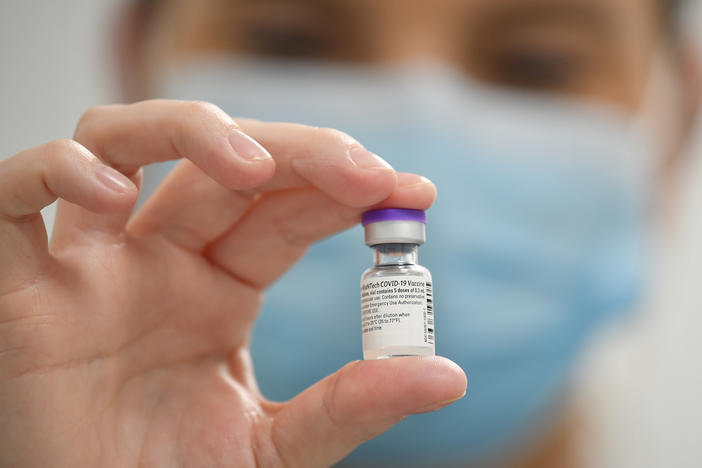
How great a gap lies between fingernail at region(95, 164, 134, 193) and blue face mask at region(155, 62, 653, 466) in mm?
959

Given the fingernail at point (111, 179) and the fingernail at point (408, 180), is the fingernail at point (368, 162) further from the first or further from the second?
the fingernail at point (111, 179)

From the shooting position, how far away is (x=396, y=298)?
78 cm

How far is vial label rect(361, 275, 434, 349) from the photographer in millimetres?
779

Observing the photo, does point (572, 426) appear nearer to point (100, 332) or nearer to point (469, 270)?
point (469, 270)

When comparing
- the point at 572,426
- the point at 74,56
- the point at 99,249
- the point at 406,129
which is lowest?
the point at 572,426

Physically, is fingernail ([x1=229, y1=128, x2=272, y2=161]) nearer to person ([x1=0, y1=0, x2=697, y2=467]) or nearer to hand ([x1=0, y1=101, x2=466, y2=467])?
hand ([x1=0, y1=101, x2=466, y2=467])

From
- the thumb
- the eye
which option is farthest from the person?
the thumb

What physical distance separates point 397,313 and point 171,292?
353mm

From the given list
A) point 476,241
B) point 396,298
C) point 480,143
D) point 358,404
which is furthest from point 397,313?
point 480,143

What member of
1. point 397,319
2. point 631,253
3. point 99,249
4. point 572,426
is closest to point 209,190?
point 99,249

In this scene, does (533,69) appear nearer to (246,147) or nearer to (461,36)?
(461,36)

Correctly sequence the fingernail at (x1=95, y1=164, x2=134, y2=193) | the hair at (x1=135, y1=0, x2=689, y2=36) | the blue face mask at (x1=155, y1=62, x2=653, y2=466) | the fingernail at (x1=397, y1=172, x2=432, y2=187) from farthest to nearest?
the hair at (x1=135, y1=0, x2=689, y2=36), the blue face mask at (x1=155, y1=62, x2=653, y2=466), the fingernail at (x1=397, y1=172, x2=432, y2=187), the fingernail at (x1=95, y1=164, x2=134, y2=193)

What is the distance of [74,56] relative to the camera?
2.00 m

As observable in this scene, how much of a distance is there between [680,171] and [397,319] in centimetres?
178
